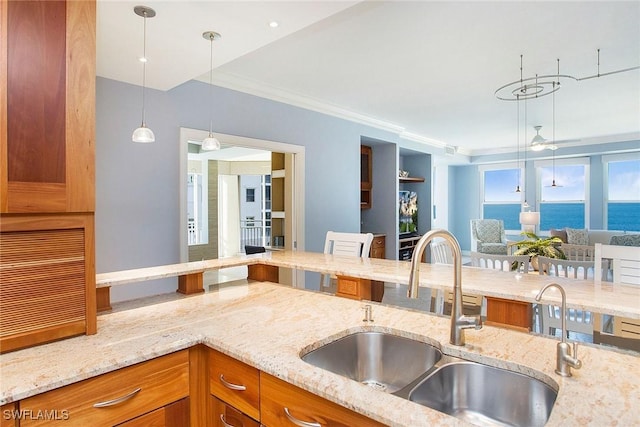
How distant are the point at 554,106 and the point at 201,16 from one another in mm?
4846

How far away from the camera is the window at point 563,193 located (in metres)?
7.80

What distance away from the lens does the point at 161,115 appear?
124 inches

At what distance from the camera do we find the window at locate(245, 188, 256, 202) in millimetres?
9770

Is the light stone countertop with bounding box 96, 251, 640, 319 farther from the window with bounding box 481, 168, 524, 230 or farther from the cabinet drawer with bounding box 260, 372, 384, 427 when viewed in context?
the window with bounding box 481, 168, 524, 230

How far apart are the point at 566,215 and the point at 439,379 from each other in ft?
28.0

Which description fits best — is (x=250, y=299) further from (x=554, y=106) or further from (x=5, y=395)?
(x=554, y=106)

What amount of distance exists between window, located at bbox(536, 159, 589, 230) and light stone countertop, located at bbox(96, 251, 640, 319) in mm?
7147

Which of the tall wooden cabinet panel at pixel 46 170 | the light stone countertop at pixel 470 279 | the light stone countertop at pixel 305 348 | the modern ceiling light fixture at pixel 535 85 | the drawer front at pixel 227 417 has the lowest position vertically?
the drawer front at pixel 227 417

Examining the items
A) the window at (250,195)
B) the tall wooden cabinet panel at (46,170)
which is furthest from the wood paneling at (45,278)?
the window at (250,195)

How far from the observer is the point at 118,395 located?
3.78ft

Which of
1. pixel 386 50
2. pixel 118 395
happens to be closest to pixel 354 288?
pixel 118 395

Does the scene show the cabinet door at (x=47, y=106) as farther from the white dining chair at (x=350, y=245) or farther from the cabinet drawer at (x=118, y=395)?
the white dining chair at (x=350, y=245)

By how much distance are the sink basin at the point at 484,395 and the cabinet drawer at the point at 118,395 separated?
811 mm

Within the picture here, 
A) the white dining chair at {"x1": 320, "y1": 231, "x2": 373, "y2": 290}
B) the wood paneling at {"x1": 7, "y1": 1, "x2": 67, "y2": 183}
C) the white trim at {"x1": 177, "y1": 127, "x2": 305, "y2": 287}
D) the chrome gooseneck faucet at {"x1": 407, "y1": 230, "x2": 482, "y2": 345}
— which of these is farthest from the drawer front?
the white trim at {"x1": 177, "y1": 127, "x2": 305, "y2": 287}
